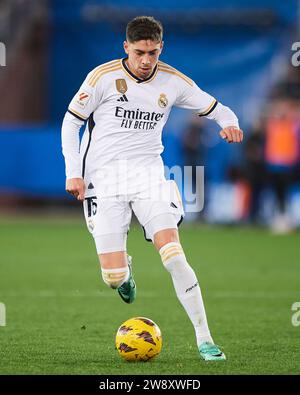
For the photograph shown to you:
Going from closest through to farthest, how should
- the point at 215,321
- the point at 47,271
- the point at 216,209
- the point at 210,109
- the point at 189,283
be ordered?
1. the point at 189,283
2. the point at 210,109
3. the point at 215,321
4. the point at 47,271
5. the point at 216,209

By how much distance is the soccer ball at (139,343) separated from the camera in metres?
7.16

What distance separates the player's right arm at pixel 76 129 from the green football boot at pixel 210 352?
53.5 inches

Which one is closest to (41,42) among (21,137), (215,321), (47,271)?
(21,137)

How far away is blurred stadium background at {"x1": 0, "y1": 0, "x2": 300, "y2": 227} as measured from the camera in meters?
20.3

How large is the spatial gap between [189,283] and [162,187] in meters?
0.76

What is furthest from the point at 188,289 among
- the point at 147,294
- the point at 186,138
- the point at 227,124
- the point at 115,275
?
the point at 186,138

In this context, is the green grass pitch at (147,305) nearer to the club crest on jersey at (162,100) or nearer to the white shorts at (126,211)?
the white shorts at (126,211)

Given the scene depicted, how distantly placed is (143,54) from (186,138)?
41.9 feet

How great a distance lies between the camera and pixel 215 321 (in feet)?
30.5

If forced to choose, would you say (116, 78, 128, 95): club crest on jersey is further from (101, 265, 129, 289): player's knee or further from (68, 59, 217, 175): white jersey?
(101, 265, 129, 289): player's knee

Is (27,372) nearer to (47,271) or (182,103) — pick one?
(182,103)

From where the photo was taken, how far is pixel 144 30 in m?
7.38

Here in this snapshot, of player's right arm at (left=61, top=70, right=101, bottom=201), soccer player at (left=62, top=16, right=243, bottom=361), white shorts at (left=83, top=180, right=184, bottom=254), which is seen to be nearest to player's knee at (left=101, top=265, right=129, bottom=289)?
soccer player at (left=62, top=16, right=243, bottom=361)

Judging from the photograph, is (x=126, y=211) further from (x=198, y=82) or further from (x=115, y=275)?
(x=198, y=82)
